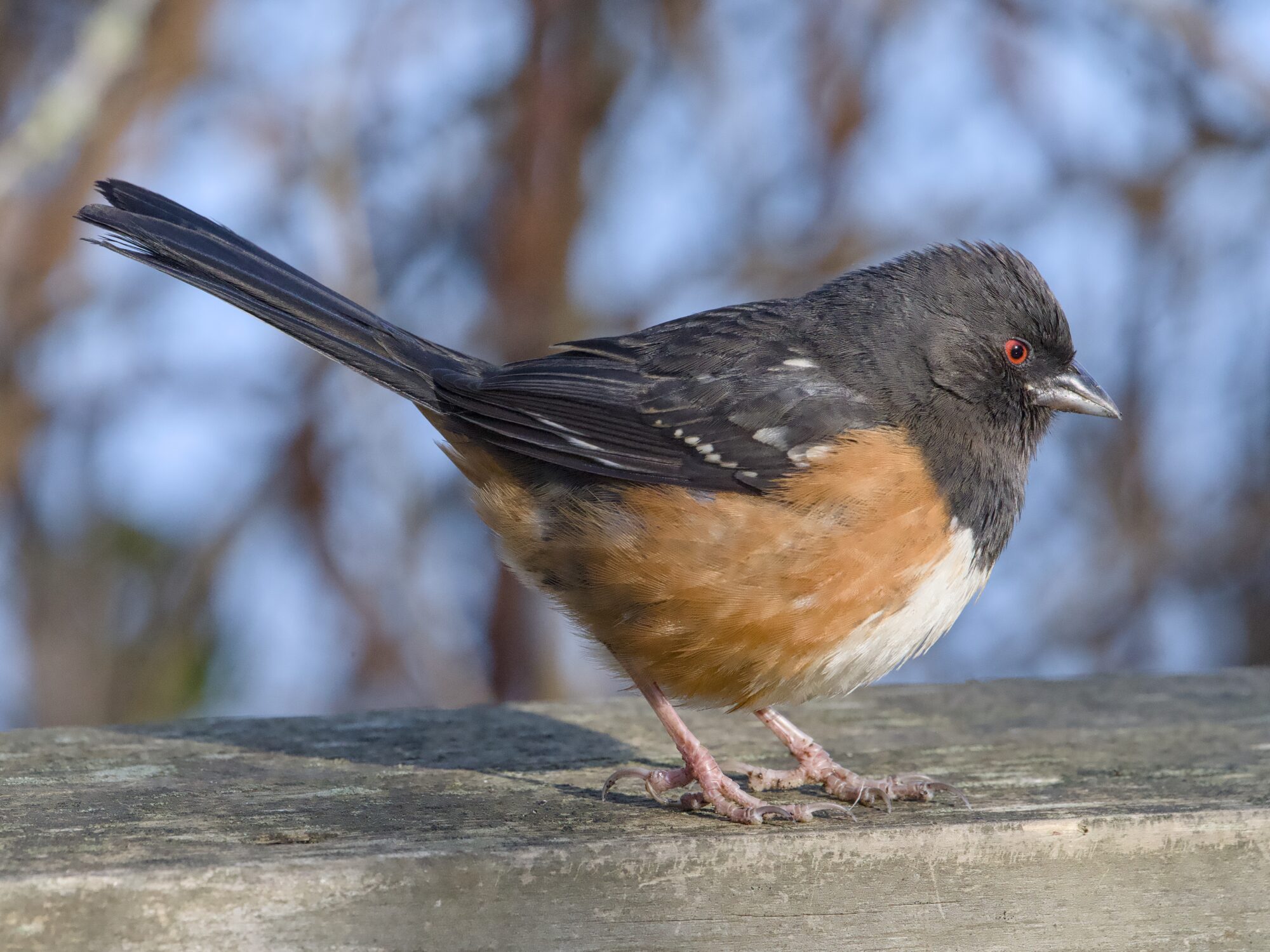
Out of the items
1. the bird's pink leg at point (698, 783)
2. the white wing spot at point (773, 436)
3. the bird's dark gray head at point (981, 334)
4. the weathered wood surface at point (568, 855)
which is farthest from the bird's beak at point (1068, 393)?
the bird's pink leg at point (698, 783)

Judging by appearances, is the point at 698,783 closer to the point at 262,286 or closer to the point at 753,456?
the point at 753,456

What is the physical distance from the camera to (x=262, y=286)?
8.45 ft

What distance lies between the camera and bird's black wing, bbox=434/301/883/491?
2.46m

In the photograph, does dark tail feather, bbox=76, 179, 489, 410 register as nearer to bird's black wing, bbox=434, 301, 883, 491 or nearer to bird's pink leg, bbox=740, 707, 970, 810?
bird's black wing, bbox=434, 301, 883, 491

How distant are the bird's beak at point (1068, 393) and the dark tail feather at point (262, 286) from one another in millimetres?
1152

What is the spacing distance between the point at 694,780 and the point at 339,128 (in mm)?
3228

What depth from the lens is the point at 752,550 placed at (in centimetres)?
229

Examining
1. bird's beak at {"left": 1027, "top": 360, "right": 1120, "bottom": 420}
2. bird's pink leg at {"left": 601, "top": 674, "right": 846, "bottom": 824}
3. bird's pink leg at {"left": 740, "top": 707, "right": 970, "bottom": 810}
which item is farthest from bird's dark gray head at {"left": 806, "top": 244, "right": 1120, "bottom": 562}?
bird's pink leg at {"left": 601, "top": 674, "right": 846, "bottom": 824}

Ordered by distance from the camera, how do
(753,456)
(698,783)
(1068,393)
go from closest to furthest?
(698,783) < (753,456) < (1068,393)

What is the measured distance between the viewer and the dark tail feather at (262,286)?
246 centimetres

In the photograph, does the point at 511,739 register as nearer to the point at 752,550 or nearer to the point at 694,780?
the point at 694,780

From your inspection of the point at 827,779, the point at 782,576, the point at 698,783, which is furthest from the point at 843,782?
the point at 782,576

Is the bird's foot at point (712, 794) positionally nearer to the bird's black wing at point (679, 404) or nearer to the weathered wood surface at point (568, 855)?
the weathered wood surface at point (568, 855)

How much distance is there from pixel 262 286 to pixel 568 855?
1.37 metres
